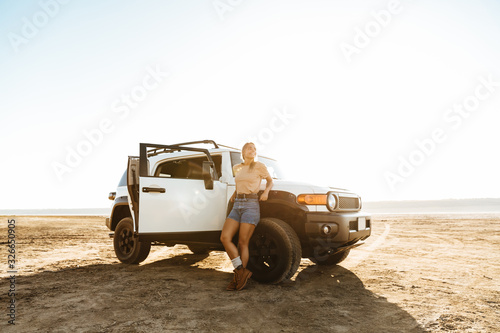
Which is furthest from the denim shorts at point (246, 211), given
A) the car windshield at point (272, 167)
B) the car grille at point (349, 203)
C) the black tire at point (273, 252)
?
the car windshield at point (272, 167)

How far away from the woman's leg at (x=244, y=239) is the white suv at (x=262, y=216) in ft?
0.87

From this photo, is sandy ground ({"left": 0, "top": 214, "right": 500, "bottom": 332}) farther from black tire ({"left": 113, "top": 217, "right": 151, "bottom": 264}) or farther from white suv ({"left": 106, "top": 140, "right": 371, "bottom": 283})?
white suv ({"left": 106, "top": 140, "right": 371, "bottom": 283})

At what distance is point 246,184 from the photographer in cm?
411

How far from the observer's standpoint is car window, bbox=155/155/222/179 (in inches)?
204

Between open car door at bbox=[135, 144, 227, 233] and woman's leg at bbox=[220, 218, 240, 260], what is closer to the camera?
woman's leg at bbox=[220, 218, 240, 260]

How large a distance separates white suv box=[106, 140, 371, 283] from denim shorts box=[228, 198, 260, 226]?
290 millimetres

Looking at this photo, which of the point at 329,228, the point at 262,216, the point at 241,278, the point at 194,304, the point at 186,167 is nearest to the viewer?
the point at 194,304

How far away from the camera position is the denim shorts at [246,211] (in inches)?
159

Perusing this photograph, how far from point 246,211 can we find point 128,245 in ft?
9.72

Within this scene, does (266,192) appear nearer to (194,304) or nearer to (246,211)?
(246,211)

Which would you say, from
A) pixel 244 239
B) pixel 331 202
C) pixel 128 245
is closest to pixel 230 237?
pixel 244 239

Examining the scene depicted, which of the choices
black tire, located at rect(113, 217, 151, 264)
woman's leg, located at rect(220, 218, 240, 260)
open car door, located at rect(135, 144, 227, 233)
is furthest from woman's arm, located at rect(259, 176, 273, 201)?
black tire, located at rect(113, 217, 151, 264)

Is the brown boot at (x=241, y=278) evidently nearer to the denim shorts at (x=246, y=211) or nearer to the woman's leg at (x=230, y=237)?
the woman's leg at (x=230, y=237)

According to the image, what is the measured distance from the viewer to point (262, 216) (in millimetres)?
4648
